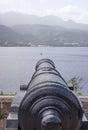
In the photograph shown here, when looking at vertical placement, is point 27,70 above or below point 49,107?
above

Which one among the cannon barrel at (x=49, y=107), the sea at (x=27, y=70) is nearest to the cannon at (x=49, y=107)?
the cannon barrel at (x=49, y=107)

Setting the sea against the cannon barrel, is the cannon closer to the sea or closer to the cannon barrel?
the cannon barrel

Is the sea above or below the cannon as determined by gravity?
above

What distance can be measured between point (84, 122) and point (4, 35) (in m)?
95.5

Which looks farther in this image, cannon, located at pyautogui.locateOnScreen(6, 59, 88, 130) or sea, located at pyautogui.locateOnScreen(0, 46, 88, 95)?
sea, located at pyautogui.locateOnScreen(0, 46, 88, 95)

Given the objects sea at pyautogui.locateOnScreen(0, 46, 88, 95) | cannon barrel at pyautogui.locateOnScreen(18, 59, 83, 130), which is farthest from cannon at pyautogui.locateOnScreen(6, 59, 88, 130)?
sea at pyautogui.locateOnScreen(0, 46, 88, 95)

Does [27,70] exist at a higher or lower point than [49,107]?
higher

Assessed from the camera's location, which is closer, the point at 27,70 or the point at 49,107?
the point at 49,107

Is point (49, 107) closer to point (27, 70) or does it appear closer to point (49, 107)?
point (49, 107)

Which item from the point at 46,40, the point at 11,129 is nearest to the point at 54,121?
the point at 11,129

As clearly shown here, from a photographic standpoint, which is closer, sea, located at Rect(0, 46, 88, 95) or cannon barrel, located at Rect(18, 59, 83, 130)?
cannon barrel, located at Rect(18, 59, 83, 130)

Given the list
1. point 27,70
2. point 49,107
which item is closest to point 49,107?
point 49,107

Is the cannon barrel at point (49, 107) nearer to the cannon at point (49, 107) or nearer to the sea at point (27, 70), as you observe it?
the cannon at point (49, 107)

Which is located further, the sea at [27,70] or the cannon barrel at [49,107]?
the sea at [27,70]
